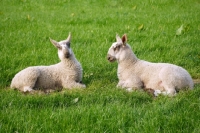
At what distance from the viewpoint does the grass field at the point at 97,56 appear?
192 inches

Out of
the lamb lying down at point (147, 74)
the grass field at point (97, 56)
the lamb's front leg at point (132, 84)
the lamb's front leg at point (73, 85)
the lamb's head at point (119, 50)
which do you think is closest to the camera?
the grass field at point (97, 56)

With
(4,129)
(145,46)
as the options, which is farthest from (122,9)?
(4,129)

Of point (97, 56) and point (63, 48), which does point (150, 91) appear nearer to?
point (63, 48)

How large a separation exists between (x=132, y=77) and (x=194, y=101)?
151 cm

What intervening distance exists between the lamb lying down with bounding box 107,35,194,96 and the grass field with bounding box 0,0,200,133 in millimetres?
292

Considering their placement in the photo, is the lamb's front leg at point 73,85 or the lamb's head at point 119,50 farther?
the lamb's head at point 119,50

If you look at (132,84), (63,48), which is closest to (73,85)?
(63,48)

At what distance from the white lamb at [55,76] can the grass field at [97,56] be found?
0.30m

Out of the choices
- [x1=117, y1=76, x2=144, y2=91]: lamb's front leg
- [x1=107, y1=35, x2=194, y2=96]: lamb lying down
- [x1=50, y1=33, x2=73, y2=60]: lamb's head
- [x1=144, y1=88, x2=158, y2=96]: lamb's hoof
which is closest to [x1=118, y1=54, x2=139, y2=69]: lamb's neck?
[x1=107, y1=35, x2=194, y2=96]: lamb lying down

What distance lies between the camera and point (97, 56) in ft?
27.9

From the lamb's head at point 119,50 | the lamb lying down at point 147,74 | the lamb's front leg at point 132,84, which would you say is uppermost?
the lamb's head at point 119,50

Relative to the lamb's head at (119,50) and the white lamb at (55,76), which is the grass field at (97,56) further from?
the lamb's head at (119,50)

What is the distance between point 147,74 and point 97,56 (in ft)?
7.08

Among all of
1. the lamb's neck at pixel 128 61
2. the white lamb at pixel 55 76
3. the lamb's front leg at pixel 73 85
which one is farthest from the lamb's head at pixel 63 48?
the lamb's neck at pixel 128 61
